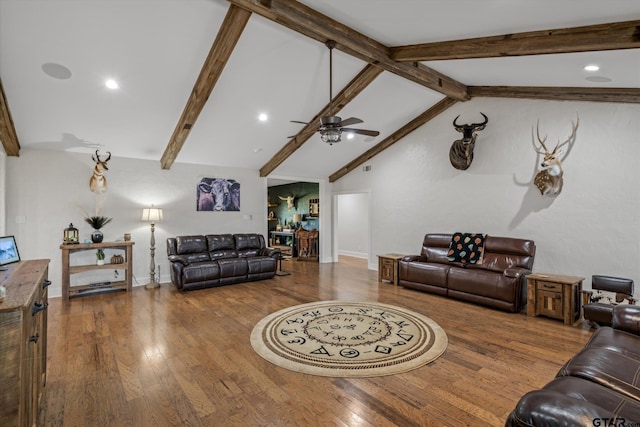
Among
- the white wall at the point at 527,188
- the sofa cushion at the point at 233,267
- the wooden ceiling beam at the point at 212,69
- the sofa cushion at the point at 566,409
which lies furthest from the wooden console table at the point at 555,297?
the wooden ceiling beam at the point at 212,69

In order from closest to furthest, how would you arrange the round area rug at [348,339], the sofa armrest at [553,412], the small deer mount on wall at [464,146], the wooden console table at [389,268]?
the sofa armrest at [553,412] < the round area rug at [348,339] < the small deer mount on wall at [464,146] < the wooden console table at [389,268]

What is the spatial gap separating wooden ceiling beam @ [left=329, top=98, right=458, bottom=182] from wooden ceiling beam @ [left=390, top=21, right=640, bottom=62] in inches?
92.4

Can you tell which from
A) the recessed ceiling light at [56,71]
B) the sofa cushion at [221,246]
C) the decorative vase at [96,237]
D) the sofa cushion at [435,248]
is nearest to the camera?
the recessed ceiling light at [56,71]

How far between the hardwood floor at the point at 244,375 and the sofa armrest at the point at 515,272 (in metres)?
0.54

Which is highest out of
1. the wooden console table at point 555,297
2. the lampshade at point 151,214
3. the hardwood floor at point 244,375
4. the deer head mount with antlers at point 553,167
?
the deer head mount with antlers at point 553,167

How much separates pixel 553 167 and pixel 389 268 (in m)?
3.19

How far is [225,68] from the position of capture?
4.18 metres

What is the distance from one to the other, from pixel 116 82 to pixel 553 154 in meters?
6.31

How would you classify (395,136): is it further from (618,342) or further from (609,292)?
(618,342)

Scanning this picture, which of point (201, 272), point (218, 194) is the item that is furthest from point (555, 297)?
point (218, 194)

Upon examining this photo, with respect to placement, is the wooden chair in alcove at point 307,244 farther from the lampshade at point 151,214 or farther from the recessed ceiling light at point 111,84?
the recessed ceiling light at point 111,84

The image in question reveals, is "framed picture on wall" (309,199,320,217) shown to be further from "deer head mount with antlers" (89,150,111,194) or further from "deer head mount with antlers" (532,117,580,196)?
"deer head mount with antlers" (532,117,580,196)

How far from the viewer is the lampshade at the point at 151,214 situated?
19.3 feet

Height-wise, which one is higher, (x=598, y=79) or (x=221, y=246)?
(x=598, y=79)
